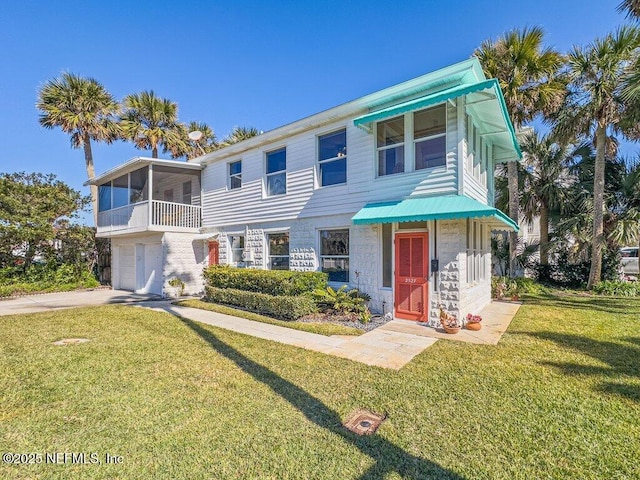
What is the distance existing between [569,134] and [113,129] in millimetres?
24547

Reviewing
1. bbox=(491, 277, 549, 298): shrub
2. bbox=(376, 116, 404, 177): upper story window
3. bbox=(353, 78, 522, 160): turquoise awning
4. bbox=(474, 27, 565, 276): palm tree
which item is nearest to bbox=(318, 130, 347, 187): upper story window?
bbox=(376, 116, 404, 177): upper story window

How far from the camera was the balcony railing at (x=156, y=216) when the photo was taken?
1415 centimetres

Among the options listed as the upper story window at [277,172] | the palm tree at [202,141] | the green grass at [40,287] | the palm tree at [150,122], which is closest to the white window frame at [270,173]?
the upper story window at [277,172]

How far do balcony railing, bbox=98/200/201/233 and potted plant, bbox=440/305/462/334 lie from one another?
476 inches

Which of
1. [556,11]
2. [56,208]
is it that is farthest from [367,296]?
[56,208]

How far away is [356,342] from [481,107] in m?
7.16

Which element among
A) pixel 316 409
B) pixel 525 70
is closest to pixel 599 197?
pixel 525 70

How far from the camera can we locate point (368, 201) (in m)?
9.61

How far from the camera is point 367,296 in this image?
31.4 ft

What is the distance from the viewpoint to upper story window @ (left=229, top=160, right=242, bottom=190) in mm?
13933

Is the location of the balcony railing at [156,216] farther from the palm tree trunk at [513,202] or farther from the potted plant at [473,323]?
the palm tree trunk at [513,202]

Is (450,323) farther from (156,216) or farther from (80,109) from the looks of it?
(80,109)

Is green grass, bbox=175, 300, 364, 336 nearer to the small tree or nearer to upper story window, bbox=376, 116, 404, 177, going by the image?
upper story window, bbox=376, 116, 404, 177

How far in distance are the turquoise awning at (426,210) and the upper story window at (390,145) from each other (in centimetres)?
113
